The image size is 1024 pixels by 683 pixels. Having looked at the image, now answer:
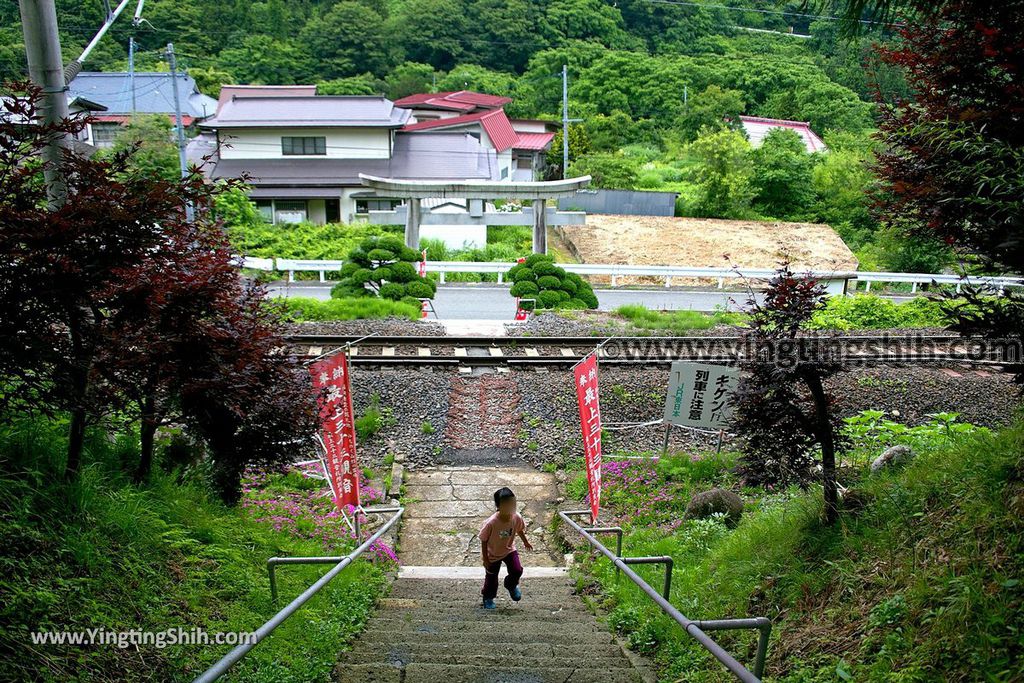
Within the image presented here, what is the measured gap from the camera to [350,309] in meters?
16.1

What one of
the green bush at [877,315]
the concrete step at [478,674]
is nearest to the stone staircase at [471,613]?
the concrete step at [478,674]

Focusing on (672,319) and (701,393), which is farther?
(672,319)

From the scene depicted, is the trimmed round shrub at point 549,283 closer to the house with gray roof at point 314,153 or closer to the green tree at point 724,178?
the house with gray roof at point 314,153

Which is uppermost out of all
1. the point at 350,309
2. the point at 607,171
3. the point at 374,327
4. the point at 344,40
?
the point at 344,40

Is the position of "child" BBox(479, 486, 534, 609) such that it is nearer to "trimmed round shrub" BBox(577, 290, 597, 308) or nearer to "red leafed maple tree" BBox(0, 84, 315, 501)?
"red leafed maple tree" BBox(0, 84, 315, 501)

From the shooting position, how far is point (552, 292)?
17875 mm

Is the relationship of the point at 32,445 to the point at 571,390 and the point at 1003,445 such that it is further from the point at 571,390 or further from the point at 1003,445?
the point at 571,390

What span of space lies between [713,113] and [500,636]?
42530 millimetres

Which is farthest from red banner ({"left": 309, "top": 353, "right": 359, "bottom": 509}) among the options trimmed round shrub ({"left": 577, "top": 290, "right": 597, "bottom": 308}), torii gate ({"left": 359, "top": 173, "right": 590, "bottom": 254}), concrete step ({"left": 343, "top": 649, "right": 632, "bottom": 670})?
torii gate ({"left": 359, "top": 173, "right": 590, "bottom": 254})

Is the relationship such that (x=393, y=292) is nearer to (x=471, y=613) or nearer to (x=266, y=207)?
(x=471, y=613)

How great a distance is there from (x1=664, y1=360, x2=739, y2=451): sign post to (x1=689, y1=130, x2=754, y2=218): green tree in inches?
1033

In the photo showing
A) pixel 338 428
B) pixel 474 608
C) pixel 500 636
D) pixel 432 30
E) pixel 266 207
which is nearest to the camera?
pixel 500 636

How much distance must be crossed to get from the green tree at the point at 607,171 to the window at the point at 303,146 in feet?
41.5

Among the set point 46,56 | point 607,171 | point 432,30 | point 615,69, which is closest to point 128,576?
point 46,56
